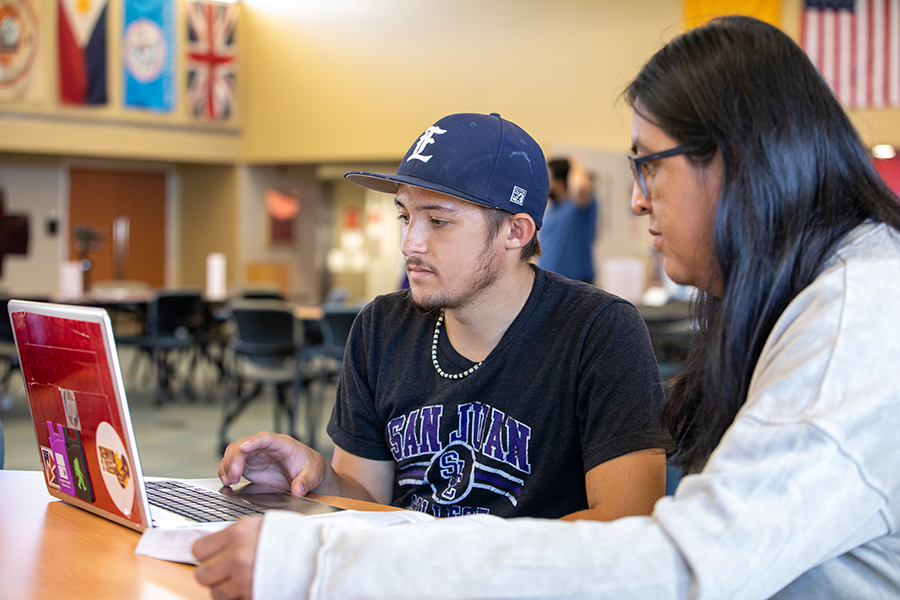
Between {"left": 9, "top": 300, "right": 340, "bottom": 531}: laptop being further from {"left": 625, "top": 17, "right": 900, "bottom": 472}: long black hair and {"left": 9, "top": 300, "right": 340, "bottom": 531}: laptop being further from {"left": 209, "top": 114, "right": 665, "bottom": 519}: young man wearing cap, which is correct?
{"left": 625, "top": 17, "right": 900, "bottom": 472}: long black hair

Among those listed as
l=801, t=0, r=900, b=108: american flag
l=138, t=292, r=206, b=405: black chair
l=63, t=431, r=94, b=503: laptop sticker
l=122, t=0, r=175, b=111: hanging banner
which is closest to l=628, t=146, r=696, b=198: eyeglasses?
l=63, t=431, r=94, b=503: laptop sticker

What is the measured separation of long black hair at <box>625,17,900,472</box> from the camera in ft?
2.65

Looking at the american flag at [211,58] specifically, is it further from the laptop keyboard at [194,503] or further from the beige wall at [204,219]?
the laptop keyboard at [194,503]

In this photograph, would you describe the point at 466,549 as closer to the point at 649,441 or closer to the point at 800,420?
the point at 800,420

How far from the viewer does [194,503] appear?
1176 mm

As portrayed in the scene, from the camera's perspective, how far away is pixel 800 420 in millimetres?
682

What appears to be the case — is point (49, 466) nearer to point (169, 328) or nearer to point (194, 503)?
point (194, 503)

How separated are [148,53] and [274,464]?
8.98 metres

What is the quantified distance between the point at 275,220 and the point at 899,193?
1000 centimetres

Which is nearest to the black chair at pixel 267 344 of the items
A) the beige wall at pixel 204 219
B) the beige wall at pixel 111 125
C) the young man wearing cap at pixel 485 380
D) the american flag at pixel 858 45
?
Answer: the young man wearing cap at pixel 485 380

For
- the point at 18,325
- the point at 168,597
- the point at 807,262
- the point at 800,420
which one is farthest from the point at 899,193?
the point at 18,325

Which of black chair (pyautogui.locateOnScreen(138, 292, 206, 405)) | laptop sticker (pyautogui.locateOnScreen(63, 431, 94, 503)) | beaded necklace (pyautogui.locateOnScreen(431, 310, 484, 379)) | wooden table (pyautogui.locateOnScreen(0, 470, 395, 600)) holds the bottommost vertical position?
black chair (pyautogui.locateOnScreen(138, 292, 206, 405))

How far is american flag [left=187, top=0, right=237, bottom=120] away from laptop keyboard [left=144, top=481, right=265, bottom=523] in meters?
9.01

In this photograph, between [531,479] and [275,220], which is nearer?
[531,479]
